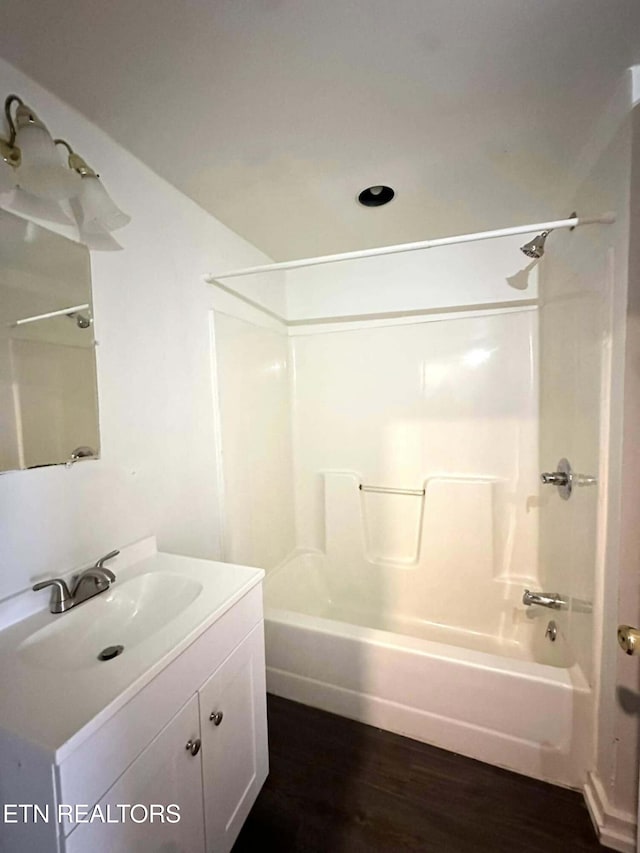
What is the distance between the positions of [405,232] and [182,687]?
82.0 inches

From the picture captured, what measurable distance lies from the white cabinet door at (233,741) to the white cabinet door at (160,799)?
0.13ft

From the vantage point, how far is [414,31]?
2.78ft

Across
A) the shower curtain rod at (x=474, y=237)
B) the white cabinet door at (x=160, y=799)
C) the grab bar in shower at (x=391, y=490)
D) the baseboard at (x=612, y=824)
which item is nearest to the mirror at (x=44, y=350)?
the shower curtain rod at (x=474, y=237)

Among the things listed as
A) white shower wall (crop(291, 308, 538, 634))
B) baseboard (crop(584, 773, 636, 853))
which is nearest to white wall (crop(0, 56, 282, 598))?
white shower wall (crop(291, 308, 538, 634))

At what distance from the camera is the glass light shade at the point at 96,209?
102cm

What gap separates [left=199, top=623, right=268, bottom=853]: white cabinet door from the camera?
0.93 metres

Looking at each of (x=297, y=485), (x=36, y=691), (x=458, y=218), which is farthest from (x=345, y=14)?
(x=297, y=485)

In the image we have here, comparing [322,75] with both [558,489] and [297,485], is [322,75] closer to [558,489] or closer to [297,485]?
[558,489]

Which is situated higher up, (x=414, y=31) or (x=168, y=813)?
(x=414, y=31)

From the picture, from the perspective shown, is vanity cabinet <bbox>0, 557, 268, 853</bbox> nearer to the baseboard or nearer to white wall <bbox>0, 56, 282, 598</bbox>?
white wall <bbox>0, 56, 282, 598</bbox>

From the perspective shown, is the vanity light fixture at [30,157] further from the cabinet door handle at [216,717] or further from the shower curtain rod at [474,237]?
the cabinet door handle at [216,717]

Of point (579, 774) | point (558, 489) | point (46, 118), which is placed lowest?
point (579, 774)

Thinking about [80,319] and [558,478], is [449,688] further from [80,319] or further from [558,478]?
[80,319]

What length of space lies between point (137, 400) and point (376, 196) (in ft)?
4.29
